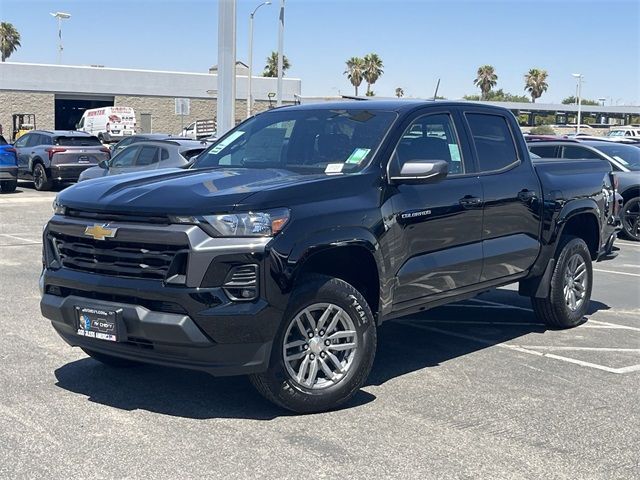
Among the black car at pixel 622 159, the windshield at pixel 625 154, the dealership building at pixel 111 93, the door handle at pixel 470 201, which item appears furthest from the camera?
the dealership building at pixel 111 93

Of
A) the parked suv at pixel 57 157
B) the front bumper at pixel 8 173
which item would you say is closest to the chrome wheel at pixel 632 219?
the parked suv at pixel 57 157

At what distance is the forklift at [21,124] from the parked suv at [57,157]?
64.5ft

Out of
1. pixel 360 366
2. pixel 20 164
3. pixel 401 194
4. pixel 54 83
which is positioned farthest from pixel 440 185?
pixel 54 83

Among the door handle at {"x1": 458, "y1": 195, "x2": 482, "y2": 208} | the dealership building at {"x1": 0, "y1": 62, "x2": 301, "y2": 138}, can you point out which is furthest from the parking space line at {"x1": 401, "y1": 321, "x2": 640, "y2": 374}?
the dealership building at {"x1": 0, "y1": 62, "x2": 301, "y2": 138}

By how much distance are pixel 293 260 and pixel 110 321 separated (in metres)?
1.13

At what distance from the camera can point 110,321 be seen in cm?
496

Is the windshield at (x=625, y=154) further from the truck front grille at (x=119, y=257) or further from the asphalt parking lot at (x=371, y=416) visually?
the truck front grille at (x=119, y=257)

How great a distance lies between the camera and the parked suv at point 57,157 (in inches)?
909

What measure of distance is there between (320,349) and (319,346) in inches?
0.9

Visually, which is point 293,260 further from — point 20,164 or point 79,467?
point 20,164

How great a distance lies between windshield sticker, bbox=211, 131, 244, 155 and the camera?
22.2ft

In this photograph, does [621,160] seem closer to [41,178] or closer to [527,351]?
[527,351]

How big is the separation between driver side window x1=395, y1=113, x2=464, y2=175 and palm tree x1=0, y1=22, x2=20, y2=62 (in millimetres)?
79640

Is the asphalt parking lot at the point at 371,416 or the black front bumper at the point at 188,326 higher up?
the black front bumper at the point at 188,326
